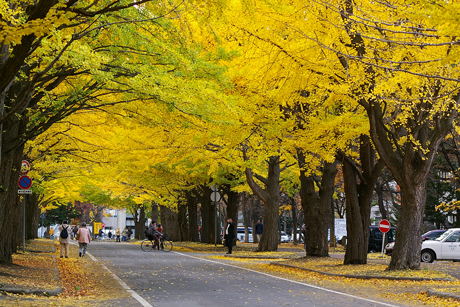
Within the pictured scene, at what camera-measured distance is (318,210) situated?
2375 centimetres

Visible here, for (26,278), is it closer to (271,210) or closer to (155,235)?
(271,210)

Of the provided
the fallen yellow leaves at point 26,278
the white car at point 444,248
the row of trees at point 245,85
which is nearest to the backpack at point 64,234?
the row of trees at point 245,85

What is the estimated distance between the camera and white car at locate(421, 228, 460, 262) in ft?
89.3

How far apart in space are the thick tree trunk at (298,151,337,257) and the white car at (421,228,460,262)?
674cm

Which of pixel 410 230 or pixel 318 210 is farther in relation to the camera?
pixel 318 210

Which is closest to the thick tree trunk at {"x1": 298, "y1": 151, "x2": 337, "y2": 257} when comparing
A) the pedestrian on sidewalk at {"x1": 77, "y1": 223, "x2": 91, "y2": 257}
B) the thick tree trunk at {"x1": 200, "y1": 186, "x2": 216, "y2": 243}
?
the pedestrian on sidewalk at {"x1": 77, "y1": 223, "x2": 91, "y2": 257}

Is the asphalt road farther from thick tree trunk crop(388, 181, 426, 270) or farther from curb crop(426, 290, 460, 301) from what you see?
thick tree trunk crop(388, 181, 426, 270)

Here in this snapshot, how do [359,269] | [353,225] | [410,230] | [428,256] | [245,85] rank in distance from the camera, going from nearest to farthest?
Answer: 1. [410,230]
2. [359,269]
3. [245,85]
4. [353,225]
5. [428,256]

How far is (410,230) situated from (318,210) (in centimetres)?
716

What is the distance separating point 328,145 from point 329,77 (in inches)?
104

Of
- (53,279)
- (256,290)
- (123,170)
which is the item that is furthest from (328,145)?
(123,170)

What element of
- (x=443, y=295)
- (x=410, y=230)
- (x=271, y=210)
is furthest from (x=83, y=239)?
(x=443, y=295)

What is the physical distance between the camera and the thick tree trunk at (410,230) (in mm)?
16703

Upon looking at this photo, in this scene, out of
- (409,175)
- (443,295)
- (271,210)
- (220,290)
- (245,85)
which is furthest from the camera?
(271,210)
